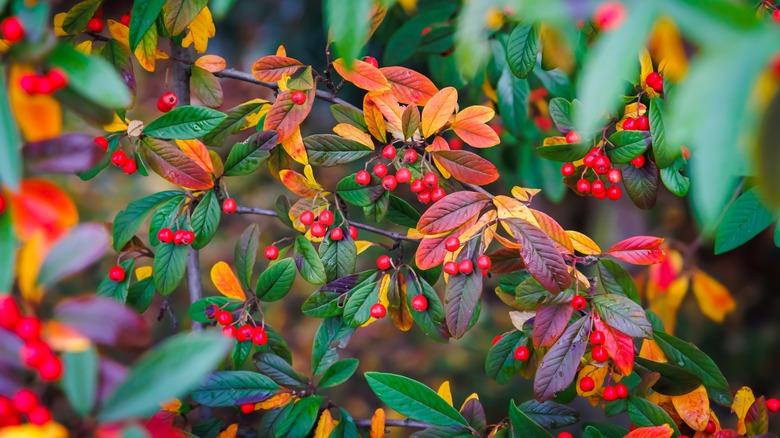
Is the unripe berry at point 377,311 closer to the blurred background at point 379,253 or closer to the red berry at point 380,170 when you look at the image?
the red berry at point 380,170

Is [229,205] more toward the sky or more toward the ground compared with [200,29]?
more toward the ground

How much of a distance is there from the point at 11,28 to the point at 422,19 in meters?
1.02

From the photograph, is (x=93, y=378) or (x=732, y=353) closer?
(x=93, y=378)

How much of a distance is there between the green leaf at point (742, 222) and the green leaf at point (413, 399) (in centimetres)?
42

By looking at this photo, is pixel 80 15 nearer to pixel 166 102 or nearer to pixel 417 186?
pixel 166 102

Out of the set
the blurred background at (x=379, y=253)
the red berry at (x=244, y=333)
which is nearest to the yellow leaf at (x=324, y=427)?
the red berry at (x=244, y=333)

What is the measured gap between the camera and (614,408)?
93 cm

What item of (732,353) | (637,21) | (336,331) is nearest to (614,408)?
(336,331)

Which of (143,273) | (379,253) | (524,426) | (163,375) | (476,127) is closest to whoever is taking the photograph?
(163,375)

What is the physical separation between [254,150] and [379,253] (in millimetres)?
1485

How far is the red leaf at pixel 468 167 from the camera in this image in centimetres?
86

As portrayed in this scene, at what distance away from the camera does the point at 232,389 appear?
0.91 m

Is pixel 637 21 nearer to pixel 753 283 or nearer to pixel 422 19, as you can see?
pixel 422 19

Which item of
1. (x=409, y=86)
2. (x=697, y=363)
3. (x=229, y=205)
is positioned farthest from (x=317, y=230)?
→ (x=697, y=363)
